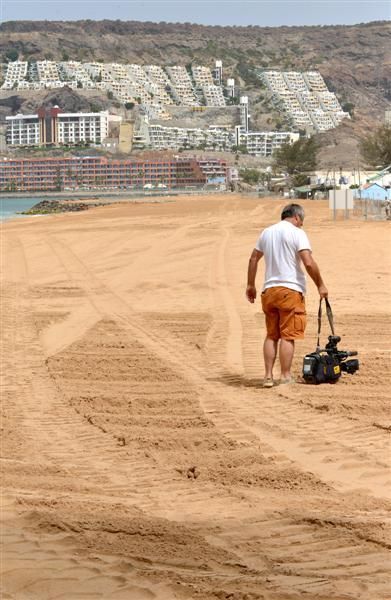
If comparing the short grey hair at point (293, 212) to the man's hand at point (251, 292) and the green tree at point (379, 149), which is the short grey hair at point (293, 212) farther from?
the green tree at point (379, 149)

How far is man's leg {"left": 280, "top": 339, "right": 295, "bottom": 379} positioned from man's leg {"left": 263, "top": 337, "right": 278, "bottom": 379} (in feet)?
0.29

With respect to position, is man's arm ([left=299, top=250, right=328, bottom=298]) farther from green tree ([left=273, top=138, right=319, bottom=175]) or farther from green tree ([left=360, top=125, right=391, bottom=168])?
green tree ([left=273, top=138, right=319, bottom=175])

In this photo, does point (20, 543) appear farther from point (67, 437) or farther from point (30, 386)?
point (30, 386)

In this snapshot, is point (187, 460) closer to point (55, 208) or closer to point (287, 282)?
point (287, 282)

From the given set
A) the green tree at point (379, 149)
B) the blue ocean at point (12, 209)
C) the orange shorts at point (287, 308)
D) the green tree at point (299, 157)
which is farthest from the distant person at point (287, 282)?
the green tree at point (299, 157)

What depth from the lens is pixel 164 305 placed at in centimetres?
1510

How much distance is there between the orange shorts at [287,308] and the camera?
8.96 m

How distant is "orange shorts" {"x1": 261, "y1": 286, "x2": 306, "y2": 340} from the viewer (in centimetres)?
896

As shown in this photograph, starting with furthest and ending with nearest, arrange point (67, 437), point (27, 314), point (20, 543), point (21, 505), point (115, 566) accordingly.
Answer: point (27, 314) < point (67, 437) < point (21, 505) < point (20, 543) < point (115, 566)

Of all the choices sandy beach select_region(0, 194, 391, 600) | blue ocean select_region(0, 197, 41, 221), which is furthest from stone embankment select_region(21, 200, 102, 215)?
sandy beach select_region(0, 194, 391, 600)

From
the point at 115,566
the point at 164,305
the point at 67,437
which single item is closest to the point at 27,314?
the point at 164,305

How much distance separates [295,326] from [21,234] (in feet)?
94.9

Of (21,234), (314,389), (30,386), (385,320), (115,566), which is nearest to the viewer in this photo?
(115,566)

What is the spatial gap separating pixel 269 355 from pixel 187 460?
2713 mm
